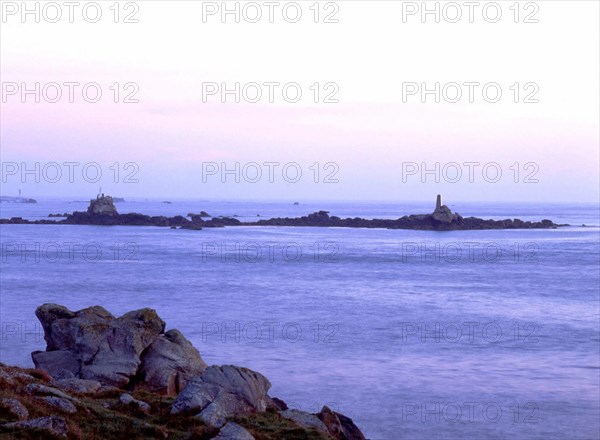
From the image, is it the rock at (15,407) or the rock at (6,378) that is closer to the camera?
the rock at (15,407)

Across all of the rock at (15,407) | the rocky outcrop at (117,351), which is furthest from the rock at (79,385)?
the rock at (15,407)

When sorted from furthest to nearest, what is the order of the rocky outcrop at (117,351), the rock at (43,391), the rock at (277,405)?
the rocky outcrop at (117,351) → the rock at (277,405) → the rock at (43,391)

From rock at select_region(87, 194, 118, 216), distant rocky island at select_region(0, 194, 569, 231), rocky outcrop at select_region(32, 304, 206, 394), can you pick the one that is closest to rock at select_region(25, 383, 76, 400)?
rocky outcrop at select_region(32, 304, 206, 394)

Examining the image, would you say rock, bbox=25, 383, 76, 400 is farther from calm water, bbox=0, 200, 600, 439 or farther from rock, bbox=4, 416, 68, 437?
calm water, bbox=0, 200, 600, 439

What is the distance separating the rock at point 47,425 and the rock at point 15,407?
57cm

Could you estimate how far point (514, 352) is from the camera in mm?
35406

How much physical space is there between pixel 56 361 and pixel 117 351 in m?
2.06

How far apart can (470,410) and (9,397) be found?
50.1 feet

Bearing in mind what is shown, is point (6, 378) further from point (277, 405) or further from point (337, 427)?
point (337, 427)

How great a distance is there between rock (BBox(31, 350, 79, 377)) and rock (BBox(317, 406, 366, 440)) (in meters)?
8.32

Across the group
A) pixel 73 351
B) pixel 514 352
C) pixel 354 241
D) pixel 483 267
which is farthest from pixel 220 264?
pixel 73 351

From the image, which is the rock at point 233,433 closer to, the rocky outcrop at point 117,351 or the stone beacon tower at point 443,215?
the rocky outcrop at point 117,351

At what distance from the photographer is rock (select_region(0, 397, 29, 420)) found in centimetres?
1505

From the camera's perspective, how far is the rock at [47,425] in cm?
1426
